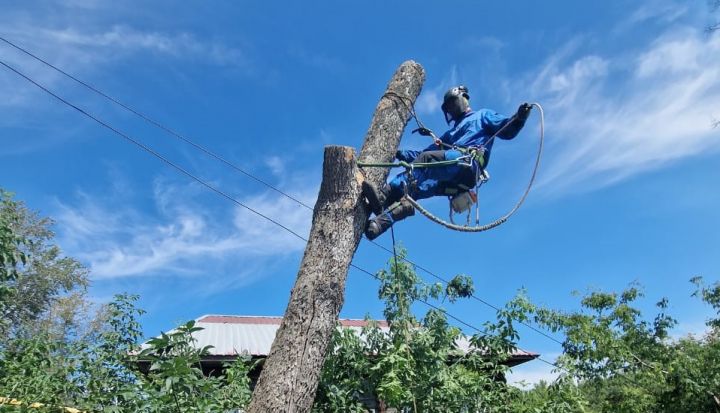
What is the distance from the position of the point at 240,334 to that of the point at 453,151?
5.81 metres

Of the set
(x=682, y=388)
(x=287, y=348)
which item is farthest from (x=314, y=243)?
(x=682, y=388)

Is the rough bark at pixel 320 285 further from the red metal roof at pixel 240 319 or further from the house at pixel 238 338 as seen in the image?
the red metal roof at pixel 240 319

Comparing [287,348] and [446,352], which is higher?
[446,352]

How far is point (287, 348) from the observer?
3.39 meters

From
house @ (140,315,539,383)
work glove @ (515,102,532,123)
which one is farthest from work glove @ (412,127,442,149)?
house @ (140,315,539,383)

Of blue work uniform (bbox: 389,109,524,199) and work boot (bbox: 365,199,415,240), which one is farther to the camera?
blue work uniform (bbox: 389,109,524,199)

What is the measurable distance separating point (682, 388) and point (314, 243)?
7.97 metres

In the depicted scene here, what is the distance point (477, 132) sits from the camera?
16.4ft

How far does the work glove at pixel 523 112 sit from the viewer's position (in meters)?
4.66

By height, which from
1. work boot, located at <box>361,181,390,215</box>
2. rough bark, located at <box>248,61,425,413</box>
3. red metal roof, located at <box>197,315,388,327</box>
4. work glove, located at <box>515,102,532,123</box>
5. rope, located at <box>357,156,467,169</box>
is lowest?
rough bark, located at <box>248,61,425,413</box>

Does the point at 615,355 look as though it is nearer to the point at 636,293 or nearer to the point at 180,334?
the point at 636,293

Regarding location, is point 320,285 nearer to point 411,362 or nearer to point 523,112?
point 411,362

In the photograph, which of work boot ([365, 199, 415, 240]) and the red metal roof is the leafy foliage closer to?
work boot ([365, 199, 415, 240])

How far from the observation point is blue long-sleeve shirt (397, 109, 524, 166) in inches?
192
